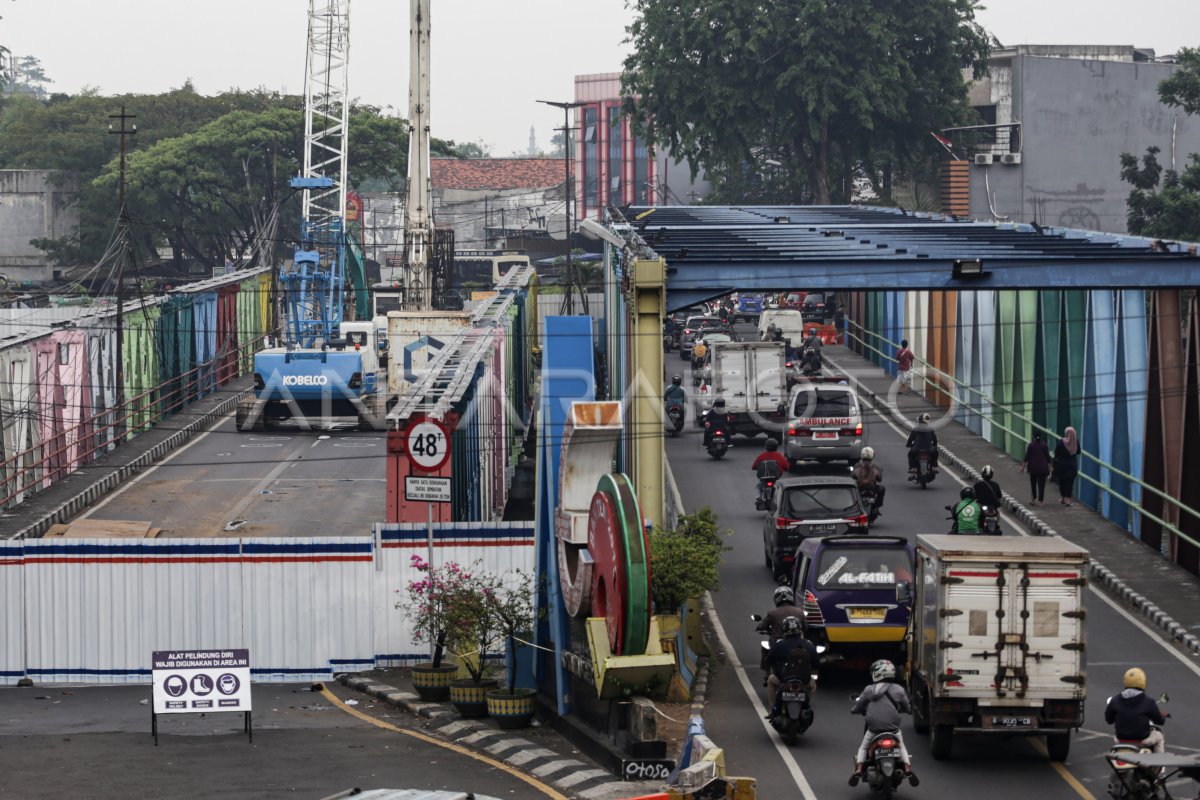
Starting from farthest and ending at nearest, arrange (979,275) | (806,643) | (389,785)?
(979,275) → (806,643) → (389,785)

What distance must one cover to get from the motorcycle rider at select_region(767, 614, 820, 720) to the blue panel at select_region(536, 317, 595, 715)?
262 centimetres

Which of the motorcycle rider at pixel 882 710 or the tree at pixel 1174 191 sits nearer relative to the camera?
the motorcycle rider at pixel 882 710

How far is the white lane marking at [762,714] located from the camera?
55.2ft

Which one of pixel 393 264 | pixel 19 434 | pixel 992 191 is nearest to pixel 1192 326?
pixel 19 434

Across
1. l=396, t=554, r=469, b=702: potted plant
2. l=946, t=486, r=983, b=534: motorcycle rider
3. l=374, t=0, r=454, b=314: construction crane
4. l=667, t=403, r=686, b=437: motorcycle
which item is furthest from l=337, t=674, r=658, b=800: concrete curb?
l=374, t=0, r=454, b=314: construction crane

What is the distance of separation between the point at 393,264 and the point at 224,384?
183 ft

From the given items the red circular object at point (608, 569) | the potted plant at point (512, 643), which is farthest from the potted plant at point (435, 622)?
the red circular object at point (608, 569)

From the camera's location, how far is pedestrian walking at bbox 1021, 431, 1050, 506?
113 ft

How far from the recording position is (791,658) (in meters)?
18.3

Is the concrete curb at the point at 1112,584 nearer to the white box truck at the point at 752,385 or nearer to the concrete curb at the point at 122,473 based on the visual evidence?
the white box truck at the point at 752,385

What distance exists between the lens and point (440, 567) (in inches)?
948

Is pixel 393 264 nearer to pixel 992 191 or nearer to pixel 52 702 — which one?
pixel 992 191

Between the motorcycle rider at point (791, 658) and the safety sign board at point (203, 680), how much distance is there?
20.1 ft

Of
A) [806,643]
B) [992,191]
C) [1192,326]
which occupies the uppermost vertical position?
[992,191]
